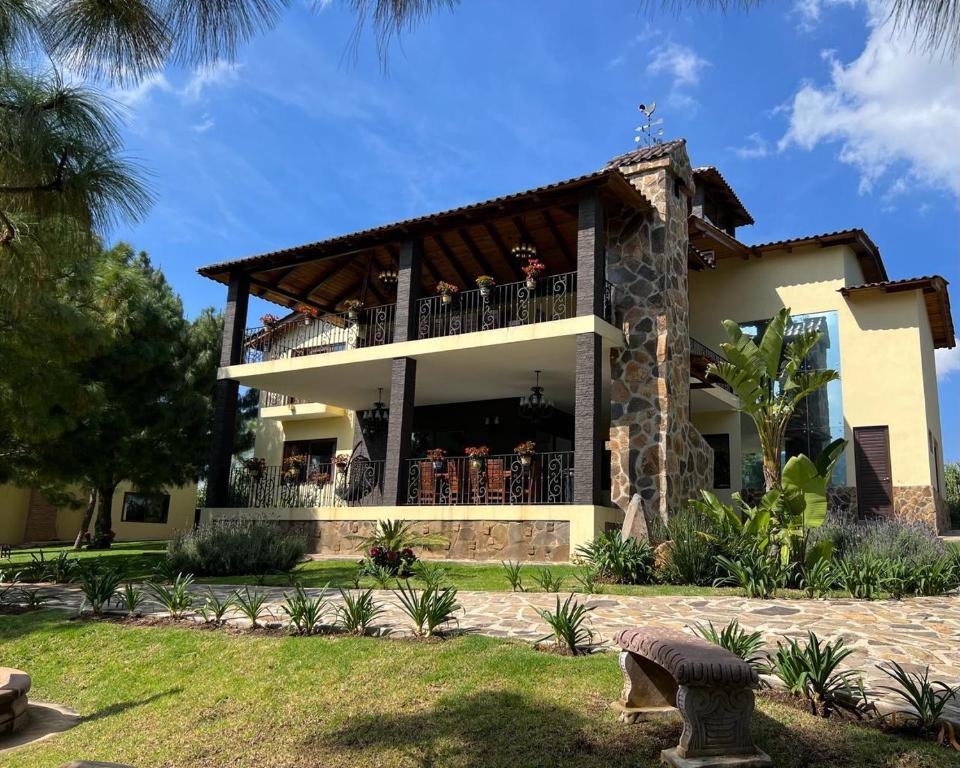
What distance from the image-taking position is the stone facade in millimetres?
14539

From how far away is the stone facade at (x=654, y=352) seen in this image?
14539mm

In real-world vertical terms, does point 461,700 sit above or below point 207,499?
below

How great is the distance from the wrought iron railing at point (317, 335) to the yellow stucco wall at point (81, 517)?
6.80 meters

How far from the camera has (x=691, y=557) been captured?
10.4 meters

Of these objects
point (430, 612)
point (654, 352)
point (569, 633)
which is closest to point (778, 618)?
point (569, 633)

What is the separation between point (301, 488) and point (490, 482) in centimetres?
698

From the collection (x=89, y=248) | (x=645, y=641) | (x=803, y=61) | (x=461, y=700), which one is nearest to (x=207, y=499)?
(x=89, y=248)

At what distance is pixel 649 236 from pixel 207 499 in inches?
450

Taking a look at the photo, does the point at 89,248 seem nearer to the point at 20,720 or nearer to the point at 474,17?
the point at 20,720

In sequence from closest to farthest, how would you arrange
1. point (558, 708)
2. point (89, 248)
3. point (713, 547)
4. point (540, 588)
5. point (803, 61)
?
point (803, 61)
point (558, 708)
point (89, 248)
point (540, 588)
point (713, 547)

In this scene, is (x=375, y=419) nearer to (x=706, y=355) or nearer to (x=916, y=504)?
(x=706, y=355)

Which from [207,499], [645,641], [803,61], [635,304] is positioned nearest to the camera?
[803,61]

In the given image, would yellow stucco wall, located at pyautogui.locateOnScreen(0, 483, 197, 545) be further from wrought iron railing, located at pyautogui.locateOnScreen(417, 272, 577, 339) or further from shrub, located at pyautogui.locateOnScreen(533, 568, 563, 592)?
shrub, located at pyautogui.locateOnScreen(533, 568, 563, 592)

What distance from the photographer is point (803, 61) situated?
3.88 m
